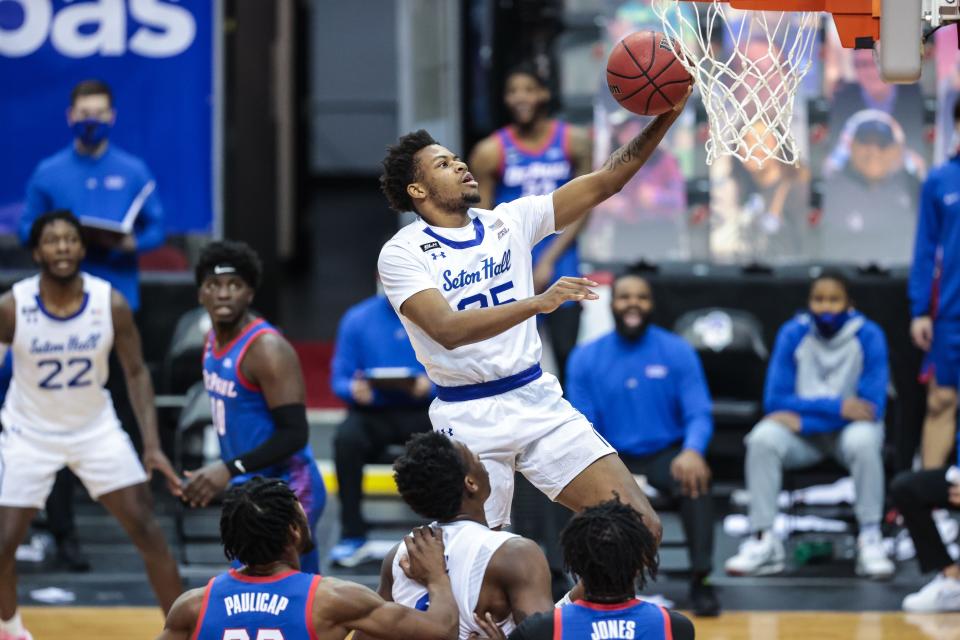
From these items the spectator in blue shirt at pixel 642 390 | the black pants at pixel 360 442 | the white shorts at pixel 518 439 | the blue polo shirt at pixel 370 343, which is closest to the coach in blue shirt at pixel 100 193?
the blue polo shirt at pixel 370 343

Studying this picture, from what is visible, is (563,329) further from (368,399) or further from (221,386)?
(221,386)

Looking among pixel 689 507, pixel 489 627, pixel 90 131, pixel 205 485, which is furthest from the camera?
pixel 90 131

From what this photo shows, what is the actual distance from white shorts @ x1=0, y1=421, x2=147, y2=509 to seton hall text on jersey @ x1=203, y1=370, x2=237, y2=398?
2.69 ft

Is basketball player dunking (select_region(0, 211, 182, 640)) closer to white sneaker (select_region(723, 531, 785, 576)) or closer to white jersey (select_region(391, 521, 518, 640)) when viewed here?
white jersey (select_region(391, 521, 518, 640))

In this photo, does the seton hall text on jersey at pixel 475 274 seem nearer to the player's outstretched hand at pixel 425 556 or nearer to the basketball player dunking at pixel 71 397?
the player's outstretched hand at pixel 425 556

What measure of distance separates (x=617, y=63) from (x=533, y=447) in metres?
1.29

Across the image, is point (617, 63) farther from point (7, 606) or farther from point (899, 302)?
point (899, 302)

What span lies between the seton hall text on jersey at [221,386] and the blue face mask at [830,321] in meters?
3.29

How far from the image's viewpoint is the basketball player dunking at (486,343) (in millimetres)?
5422

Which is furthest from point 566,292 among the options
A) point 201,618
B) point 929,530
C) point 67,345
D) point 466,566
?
point 929,530

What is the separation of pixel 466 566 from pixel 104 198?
4848 mm

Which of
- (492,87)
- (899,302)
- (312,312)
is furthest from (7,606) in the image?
(312,312)

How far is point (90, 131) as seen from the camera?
29.3 feet

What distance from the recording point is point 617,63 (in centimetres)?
562
